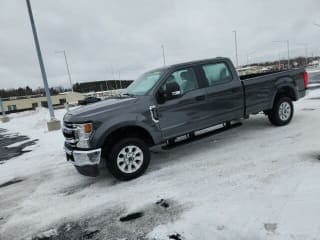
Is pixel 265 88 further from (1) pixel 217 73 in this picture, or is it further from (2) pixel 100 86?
(2) pixel 100 86

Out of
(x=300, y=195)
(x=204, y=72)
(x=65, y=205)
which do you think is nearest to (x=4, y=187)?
(x=65, y=205)

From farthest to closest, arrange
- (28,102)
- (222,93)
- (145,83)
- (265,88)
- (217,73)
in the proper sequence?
(28,102)
(265,88)
(217,73)
(222,93)
(145,83)

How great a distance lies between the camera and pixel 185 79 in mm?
5590

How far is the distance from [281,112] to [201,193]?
4262 millimetres

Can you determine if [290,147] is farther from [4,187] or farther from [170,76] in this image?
[4,187]

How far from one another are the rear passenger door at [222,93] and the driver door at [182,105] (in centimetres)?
23

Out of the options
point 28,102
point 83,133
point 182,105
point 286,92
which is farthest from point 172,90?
point 28,102

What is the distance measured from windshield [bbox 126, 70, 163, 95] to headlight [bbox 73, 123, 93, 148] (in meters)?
1.35

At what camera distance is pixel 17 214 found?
4180mm

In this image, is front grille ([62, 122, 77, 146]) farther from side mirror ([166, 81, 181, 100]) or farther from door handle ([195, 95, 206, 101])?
door handle ([195, 95, 206, 101])

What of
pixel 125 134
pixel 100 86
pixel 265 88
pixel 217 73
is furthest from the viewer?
pixel 100 86

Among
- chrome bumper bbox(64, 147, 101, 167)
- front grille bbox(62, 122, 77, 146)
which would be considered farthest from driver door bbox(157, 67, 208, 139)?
front grille bbox(62, 122, 77, 146)

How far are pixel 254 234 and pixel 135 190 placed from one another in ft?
6.94

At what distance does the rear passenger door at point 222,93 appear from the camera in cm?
577
